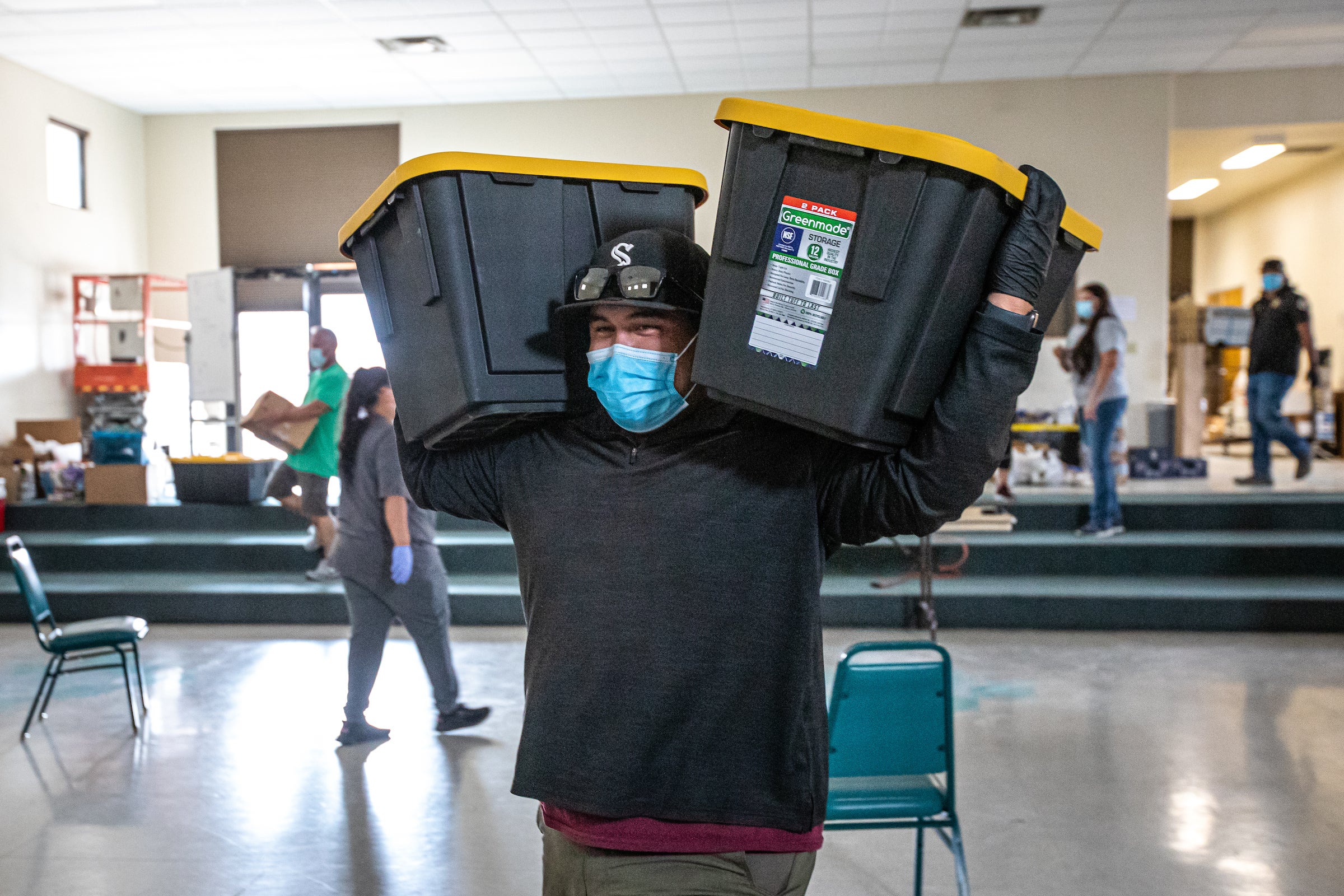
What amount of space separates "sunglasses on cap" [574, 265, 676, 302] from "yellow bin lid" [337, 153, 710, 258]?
15 cm

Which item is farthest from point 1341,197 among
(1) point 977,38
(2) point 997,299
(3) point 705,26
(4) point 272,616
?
(2) point 997,299

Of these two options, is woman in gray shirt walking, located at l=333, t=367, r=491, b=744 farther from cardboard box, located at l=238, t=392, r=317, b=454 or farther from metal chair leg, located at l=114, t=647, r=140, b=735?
cardboard box, located at l=238, t=392, r=317, b=454

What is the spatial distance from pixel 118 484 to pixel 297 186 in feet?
12.7

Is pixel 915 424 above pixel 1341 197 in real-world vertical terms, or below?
below

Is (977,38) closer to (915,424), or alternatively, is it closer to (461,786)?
(461,786)

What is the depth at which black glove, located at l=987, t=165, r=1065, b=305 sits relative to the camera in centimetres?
110

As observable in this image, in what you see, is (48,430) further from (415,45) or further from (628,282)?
(628,282)

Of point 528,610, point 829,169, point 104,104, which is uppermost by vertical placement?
point 104,104

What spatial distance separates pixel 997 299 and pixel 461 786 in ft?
9.70

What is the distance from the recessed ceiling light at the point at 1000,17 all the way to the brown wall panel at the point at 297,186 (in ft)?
18.0

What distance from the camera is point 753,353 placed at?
3.92 ft

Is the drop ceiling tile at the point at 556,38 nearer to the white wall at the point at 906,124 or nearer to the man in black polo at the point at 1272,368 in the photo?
the white wall at the point at 906,124

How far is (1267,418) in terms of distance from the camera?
23.8 ft

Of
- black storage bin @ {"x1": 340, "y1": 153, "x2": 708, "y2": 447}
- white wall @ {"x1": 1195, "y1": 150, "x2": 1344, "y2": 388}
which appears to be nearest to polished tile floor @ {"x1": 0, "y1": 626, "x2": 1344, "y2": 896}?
black storage bin @ {"x1": 340, "y1": 153, "x2": 708, "y2": 447}
